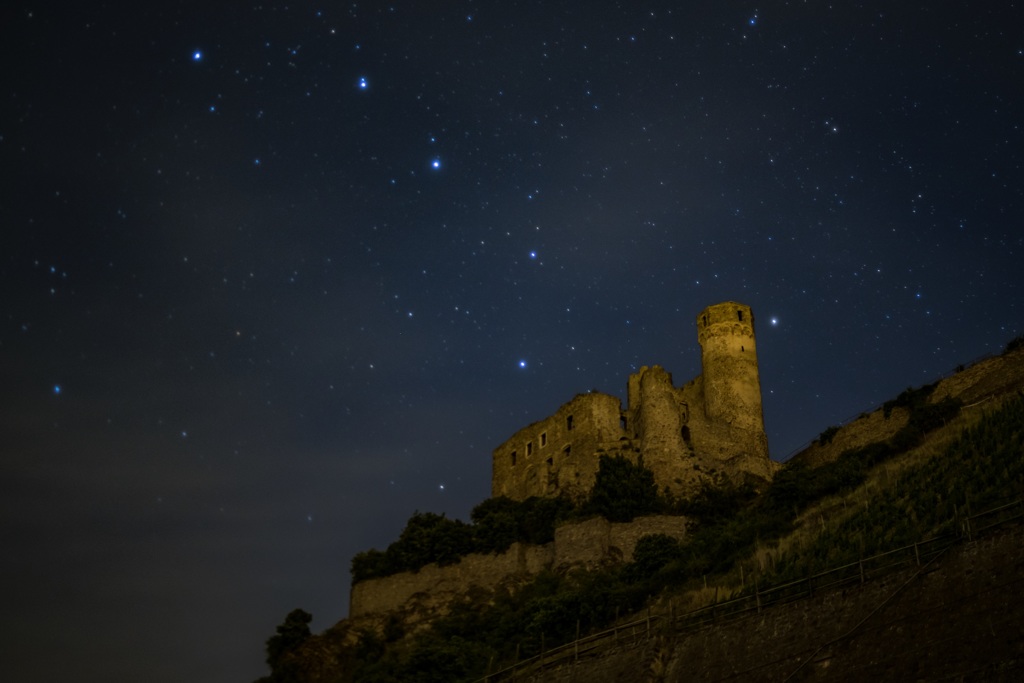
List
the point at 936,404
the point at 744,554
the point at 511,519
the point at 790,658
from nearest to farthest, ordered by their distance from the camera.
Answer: the point at 790,658 < the point at 744,554 < the point at 936,404 < the point at 511,519

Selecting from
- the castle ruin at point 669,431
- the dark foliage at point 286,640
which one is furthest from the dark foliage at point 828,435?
the dark foliage at point 286,640

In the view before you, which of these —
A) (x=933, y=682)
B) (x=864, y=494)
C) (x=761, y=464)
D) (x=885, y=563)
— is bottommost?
(x=933, y=682)

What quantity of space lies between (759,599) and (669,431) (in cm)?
2194

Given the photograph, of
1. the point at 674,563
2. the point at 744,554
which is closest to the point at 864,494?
the point at 744,554

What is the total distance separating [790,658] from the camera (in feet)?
75.5

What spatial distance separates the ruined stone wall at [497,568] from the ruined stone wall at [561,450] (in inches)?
Answer: 225

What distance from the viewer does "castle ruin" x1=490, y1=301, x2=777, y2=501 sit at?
152ft

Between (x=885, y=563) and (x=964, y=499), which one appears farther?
(x=964, y=499)

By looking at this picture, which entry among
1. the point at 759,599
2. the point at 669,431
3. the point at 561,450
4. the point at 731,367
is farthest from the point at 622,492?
the point at 759,599

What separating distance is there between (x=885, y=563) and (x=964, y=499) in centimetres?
514

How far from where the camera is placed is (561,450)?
51406mm

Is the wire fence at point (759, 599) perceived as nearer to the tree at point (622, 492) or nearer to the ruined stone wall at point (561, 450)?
the tree at point (622, 492)

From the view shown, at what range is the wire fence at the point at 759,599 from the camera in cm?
2306

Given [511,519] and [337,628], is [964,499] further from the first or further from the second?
[337,628]
